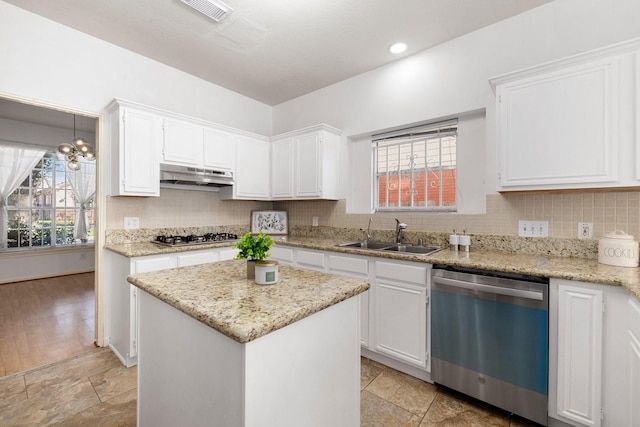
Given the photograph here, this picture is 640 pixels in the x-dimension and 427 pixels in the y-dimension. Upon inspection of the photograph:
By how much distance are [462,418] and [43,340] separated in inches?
145

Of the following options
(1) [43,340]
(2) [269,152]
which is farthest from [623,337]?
(1) [43,340]

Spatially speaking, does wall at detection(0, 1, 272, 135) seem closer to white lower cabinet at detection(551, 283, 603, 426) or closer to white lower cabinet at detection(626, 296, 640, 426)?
white lower cabinet at detection(551, 283, 603, 426)

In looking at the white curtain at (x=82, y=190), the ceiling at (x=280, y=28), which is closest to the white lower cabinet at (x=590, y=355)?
the ceiling at (x=280, y=28)

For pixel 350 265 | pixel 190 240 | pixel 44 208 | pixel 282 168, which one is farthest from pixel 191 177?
pixel 44 208

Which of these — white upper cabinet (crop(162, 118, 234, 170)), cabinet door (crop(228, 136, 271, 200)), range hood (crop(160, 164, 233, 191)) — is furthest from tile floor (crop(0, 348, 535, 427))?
cabinet door (crop(228, 136, 271, 200))

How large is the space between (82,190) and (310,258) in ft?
17.4

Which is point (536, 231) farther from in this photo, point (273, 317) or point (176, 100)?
point (176, 100)

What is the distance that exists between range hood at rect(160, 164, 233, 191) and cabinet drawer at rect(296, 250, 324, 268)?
1.22 meters

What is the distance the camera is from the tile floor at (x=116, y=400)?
1765mm

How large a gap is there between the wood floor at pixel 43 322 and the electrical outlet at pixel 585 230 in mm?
4177

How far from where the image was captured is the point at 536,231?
7.22 feet

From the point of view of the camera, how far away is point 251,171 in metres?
3.61

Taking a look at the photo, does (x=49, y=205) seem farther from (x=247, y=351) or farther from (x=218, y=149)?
(x=247, y=351)

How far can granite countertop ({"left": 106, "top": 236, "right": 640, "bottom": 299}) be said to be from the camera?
1.49m
